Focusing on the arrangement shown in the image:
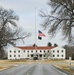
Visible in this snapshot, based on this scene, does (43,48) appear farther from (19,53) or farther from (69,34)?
(69,34)

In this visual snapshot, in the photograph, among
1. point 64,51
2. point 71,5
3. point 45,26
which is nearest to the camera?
point 71,5

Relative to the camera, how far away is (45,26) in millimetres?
Answer: 40281

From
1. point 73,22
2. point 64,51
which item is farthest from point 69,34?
point 64,51

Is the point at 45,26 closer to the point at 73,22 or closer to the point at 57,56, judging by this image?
the point at 73,22

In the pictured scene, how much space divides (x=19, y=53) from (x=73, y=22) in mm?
140022

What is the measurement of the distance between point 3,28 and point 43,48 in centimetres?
13555

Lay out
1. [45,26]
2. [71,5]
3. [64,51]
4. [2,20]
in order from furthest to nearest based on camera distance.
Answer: [64,51] < [2,20] < [45,26] < [71,5]

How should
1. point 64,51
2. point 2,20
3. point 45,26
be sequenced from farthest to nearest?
point 64,51
point 2,20
point 45,26

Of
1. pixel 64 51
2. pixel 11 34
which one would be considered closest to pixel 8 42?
pixel 11 34

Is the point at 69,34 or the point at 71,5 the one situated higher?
the point at 71,5

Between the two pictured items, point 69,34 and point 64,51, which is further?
point 64,51

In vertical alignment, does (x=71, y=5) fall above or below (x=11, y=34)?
above

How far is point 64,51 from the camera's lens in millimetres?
173625

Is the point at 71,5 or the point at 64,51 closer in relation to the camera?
the point at 71,5
